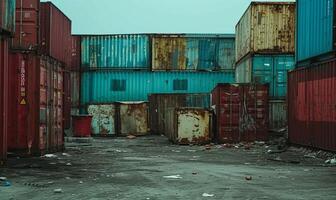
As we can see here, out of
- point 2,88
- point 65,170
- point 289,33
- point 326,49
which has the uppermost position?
point 289,33

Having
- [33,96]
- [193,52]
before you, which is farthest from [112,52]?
[33,96]

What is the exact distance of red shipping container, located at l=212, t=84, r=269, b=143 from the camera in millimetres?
22047

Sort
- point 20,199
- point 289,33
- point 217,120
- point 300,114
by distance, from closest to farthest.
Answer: point 20,199
point 300,114
point 217,120
point 289,33

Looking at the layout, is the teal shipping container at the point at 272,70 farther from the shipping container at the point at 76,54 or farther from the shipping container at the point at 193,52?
the shipping container at the point at 76,54

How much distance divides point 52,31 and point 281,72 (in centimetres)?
1076

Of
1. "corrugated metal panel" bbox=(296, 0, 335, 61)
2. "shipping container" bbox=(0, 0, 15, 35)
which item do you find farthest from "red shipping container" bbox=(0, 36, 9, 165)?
"corrugated metal panel" bbox=(296, 0, 335, 61)

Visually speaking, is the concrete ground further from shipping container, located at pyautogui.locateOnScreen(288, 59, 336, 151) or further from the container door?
the container door

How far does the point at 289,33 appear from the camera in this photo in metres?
26.2

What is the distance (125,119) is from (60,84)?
14208 millimetres

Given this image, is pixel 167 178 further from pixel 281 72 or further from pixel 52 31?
pixel 281 72

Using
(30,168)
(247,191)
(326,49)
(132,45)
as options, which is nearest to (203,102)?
(132,45)

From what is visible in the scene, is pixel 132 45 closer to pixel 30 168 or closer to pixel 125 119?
pixel 125 119

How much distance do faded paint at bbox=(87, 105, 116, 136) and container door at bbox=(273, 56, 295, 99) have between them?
9.52m

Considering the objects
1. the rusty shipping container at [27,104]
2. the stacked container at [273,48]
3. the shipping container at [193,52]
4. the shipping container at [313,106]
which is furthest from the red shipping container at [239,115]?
the shipping container at [193,52]
